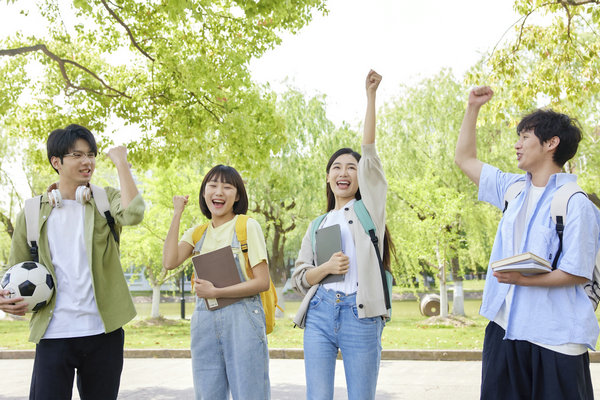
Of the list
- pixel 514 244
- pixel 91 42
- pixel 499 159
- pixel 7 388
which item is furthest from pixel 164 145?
pixel 499 159

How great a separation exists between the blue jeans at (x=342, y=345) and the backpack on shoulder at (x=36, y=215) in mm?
1255

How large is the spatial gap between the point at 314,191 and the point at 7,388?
45.2ft

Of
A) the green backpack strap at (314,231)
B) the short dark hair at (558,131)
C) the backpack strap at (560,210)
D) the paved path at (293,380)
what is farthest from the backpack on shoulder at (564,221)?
the paved path at (293,380)

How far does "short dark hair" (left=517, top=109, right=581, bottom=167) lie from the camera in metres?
2.99

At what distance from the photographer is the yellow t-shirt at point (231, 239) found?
11.8ft

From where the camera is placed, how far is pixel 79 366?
314cm

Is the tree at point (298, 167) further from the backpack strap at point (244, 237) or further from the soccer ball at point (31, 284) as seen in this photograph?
the soccer ball at point (31, 284)

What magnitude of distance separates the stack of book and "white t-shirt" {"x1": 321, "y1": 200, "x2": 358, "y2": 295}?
0.96 meters

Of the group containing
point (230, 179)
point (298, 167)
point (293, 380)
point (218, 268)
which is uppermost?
point (298, 167)

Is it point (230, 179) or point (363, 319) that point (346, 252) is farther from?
point (230, 179)

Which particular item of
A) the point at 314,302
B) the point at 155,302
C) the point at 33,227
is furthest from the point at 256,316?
the point at 155,302

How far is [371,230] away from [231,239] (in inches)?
33.6

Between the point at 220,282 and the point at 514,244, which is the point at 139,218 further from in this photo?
the point at 514,244

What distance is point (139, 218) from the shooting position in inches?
125
